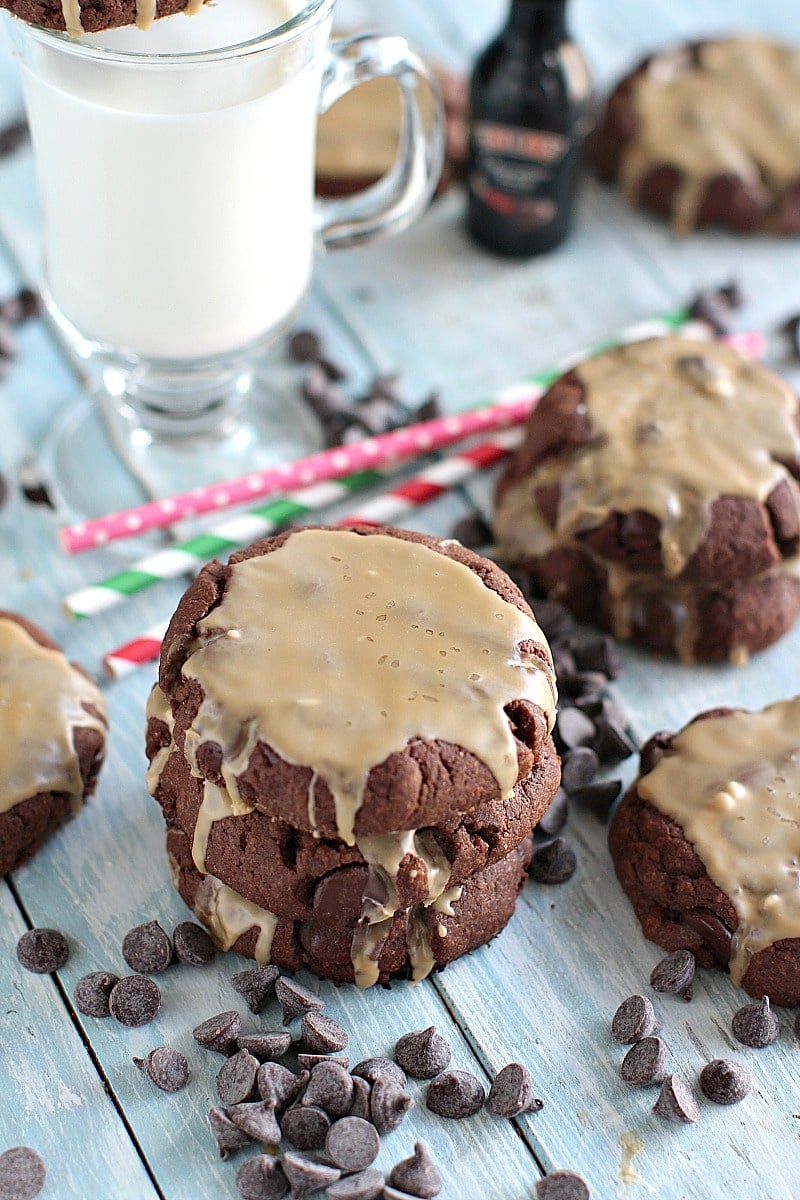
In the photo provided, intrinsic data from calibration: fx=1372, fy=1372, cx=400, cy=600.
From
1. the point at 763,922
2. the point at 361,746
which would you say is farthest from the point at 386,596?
the point at 763,922

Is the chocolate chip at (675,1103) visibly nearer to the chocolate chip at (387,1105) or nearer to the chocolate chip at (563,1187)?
the chocolate chip at (563,1187)

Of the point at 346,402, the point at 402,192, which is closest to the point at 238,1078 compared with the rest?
the point at 346,402

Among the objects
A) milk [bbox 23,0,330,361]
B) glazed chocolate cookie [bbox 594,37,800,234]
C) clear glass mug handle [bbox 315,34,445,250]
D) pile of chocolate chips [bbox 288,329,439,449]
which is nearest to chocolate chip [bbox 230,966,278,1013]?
milk [bbox 23,0,330,361]

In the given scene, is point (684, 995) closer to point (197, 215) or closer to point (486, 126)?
point (197, 215)

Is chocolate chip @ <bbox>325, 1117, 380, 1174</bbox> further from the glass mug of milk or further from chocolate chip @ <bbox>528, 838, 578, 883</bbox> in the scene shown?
the glass mug of milk

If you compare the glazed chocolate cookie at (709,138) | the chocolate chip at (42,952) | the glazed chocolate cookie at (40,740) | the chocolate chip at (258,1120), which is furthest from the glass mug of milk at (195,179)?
the chocolate chip at (258,1120)

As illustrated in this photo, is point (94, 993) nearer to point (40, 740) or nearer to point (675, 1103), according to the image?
point (40, 740)
